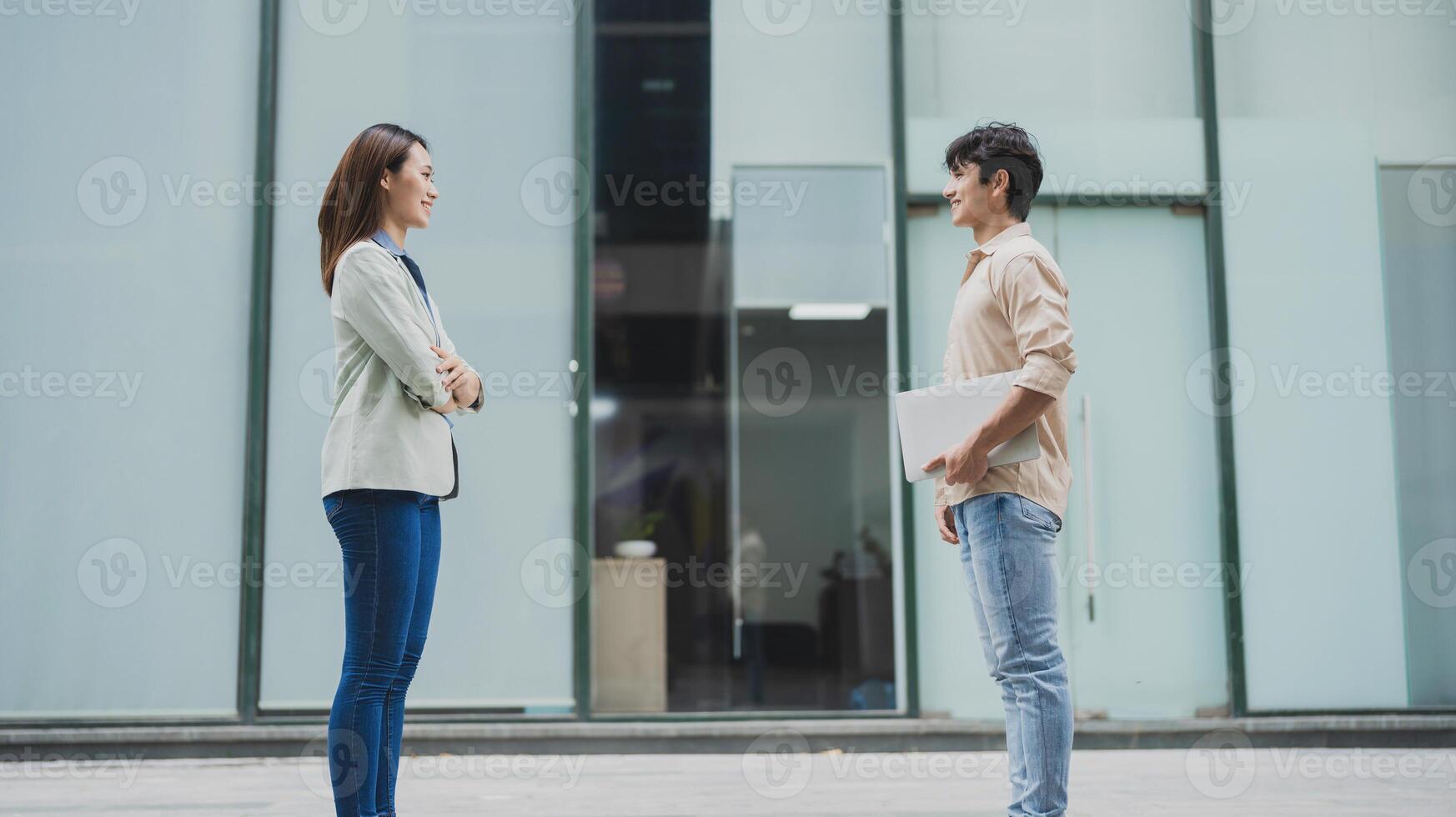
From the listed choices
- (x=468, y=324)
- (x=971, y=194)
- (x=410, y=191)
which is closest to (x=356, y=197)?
(x=410, y=191)

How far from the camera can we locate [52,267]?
187 inches

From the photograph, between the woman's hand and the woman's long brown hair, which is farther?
the woman's long brown hair

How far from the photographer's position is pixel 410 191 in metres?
2.54

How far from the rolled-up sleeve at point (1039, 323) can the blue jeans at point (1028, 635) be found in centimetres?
25

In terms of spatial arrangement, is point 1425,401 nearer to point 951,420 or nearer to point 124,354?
point 951,420

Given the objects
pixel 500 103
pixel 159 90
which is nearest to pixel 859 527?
pixel 500 103

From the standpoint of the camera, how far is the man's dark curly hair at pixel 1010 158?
2.50m

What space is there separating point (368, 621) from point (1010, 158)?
1620 millimetres

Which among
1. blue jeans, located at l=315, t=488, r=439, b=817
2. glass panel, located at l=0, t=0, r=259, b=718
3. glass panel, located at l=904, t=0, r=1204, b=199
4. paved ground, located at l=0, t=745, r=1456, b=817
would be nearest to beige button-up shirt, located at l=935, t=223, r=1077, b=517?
blue jeans, located at l=315, t=488, r=439, b=817

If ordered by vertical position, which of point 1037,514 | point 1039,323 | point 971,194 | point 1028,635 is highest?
point 971,194

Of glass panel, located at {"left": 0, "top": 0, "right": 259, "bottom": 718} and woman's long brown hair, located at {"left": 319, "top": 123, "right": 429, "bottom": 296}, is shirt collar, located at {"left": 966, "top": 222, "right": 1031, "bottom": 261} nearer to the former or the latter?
woman's long brown hair, located at {"left": 319, "top": 123, "right": 429, "bottom": 296}

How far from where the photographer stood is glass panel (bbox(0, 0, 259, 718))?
15.1ft

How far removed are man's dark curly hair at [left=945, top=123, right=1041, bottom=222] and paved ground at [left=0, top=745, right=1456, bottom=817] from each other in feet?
5.90

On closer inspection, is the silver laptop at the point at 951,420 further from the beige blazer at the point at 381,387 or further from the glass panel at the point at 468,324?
the glass panel at the point at 468,324
